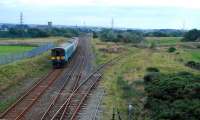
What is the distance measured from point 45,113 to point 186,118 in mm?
8410

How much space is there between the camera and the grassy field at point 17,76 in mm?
30766

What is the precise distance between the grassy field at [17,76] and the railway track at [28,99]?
0.67 metres

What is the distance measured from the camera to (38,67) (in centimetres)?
4809

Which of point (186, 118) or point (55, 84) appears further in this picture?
point (55, 84)

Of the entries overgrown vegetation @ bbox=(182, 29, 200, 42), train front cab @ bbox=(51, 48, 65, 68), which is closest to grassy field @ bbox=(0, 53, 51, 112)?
train front cab @ bbox=(51, 48, 65, 68)

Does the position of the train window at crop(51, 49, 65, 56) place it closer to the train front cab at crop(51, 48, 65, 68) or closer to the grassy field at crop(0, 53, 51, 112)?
the train front cab at crop(51, 48, 65, 68)

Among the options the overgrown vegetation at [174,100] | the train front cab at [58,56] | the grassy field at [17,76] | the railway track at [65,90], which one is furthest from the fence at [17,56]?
the overgrown vegetation at [174,100]

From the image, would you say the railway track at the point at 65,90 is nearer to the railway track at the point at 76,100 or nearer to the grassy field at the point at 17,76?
the railway track at the point at 76,100

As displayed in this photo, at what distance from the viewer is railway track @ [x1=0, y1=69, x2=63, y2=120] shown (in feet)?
80.6

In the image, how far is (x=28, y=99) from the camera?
29531 mm

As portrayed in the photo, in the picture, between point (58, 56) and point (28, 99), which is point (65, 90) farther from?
point (58, 56)

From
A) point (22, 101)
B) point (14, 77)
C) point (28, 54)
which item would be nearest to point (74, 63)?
point (28, 54)

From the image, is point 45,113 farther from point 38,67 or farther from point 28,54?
point 28,54

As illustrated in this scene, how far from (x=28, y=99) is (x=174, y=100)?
34.8 feet
